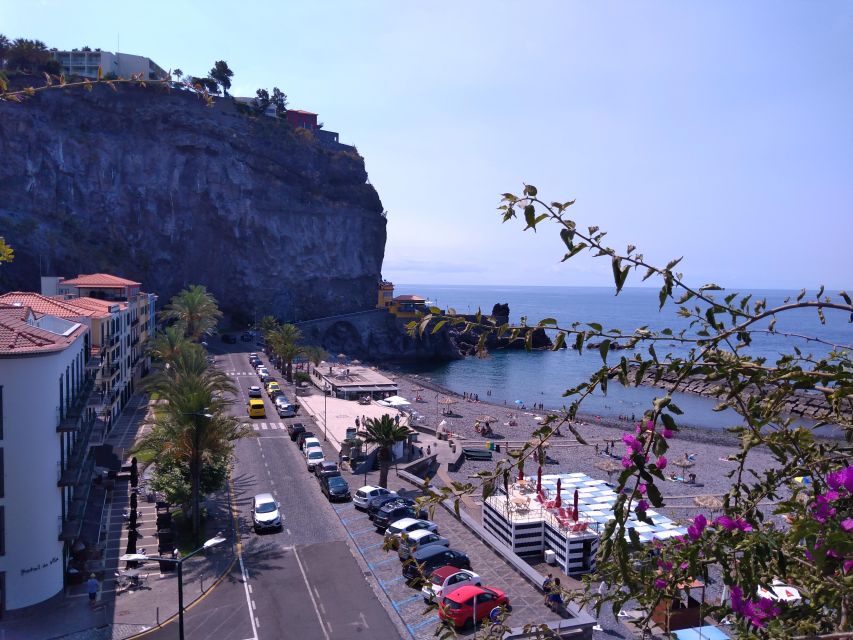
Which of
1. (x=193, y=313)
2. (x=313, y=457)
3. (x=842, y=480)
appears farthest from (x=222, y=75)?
(x=842, y=480)

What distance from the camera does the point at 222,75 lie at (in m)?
106

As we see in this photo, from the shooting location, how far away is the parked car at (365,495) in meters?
27.0

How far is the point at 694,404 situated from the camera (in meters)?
76.8

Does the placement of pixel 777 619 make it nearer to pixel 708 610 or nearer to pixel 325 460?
pixel 708 610

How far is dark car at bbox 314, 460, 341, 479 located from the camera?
30247 millimetres

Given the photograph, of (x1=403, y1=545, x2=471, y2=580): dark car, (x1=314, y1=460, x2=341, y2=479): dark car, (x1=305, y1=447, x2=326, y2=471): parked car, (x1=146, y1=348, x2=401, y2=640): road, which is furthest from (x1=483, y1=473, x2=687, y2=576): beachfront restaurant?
(x1=305, y1=447, x2=326, y2=471): parked car

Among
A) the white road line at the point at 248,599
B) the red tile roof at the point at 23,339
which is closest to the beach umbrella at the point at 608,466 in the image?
the white road line at the point at 248,599

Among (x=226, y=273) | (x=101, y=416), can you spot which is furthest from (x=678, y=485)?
(x=226, y=273)

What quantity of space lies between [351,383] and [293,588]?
3834cm

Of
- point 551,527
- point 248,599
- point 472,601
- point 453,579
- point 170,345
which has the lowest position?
point 248,599

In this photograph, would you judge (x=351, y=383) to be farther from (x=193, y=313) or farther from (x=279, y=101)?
(x=279, y=101)

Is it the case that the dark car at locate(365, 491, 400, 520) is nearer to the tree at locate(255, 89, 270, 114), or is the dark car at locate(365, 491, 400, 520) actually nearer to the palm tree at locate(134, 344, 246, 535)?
the palm tree at locate(134, 344, 246, 535)

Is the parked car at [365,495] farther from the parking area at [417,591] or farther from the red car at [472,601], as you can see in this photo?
the red car at [472,601]

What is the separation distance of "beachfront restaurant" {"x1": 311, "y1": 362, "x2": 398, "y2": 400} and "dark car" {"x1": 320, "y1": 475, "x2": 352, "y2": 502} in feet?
83.0
